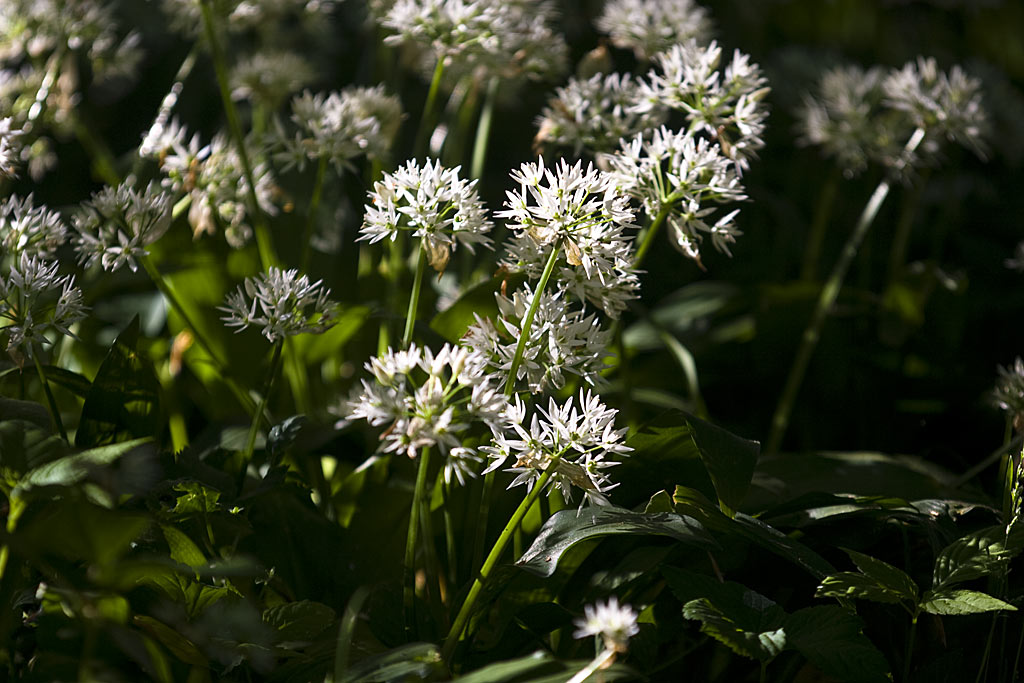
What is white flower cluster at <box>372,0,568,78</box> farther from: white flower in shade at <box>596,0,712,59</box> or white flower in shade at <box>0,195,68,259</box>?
white flower in shade at <box>0,195,68,259</box>

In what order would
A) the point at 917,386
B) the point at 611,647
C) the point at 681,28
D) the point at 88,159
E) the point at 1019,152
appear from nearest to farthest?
the point at 611,647, the point at 681,28, the point at 917,386, the point at 1019,152, the point at 88,159

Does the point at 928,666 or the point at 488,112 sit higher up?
the point at 488,112

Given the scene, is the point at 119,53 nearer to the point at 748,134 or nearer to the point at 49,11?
the point at 49,11

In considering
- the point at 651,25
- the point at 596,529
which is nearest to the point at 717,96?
the point at 651,25

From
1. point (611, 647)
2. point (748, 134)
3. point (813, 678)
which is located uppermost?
point (748, 134)

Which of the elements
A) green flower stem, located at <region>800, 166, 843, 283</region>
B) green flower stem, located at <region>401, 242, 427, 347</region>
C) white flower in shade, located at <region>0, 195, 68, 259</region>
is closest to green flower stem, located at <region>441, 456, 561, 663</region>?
green flower stem, located at <region>401, 242, 427, 347</region>

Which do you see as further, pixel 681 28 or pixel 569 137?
pixel 681 28

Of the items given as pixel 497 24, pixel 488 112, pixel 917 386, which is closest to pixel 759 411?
pixel 917 386

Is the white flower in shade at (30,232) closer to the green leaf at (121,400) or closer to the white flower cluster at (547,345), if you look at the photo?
the green leaf at (121,400)

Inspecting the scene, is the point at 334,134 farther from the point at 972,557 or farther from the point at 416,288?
the point at 972,557
